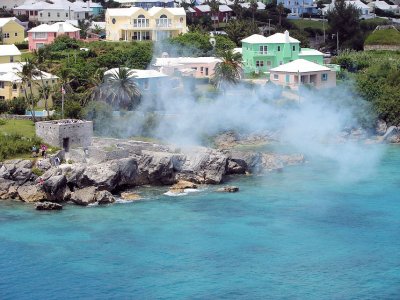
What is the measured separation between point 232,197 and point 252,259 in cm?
967

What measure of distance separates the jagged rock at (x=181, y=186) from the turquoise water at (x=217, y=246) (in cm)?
85

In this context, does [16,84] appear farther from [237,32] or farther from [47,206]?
[237,32]

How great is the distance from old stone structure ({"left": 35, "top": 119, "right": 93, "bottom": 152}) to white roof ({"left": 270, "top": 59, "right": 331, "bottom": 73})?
19766 mm

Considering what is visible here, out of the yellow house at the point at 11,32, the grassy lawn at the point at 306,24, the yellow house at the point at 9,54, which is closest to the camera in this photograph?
the yellow house at the point at 9,54

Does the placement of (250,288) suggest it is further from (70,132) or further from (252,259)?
(70,132)

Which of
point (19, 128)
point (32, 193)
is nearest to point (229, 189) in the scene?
point (32, 193)

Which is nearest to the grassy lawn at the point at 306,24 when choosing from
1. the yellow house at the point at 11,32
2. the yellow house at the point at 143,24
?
the yellow house at the point at 143,24

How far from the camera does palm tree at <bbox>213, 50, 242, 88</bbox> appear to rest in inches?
2613

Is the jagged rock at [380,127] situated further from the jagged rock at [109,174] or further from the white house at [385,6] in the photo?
the white house at [385,6]

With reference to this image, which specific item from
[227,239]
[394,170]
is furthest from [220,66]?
[227,239]

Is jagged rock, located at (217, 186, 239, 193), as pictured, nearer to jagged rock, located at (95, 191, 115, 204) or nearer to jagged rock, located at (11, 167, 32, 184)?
jagged rock, located at (95, 191, 115, 204)

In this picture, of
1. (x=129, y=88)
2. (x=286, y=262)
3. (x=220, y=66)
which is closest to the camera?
(x=286, y=262)

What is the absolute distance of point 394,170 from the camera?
2189 inches

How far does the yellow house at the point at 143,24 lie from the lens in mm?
82375
